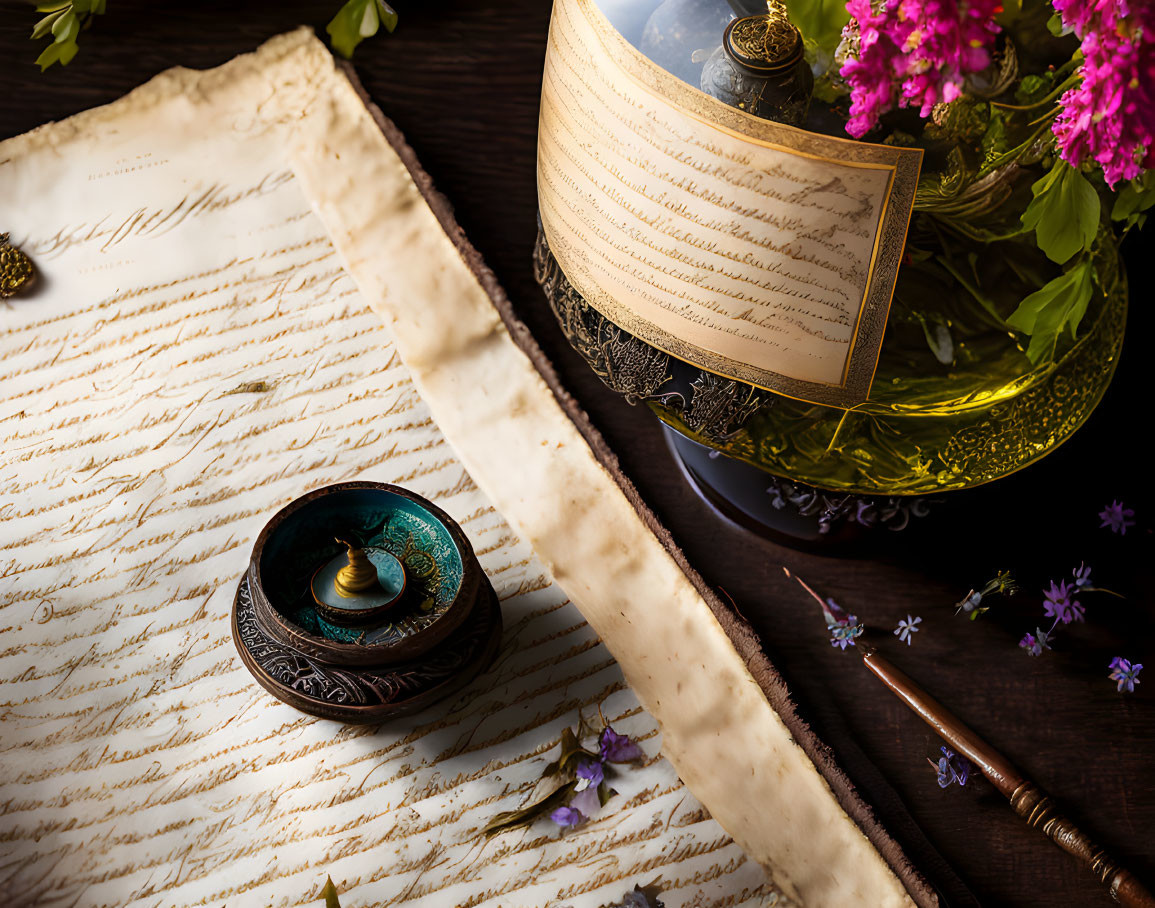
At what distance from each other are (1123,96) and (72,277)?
26.8 inches

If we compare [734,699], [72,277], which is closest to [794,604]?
[734,699]

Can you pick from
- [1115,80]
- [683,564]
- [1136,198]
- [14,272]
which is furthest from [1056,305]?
[14,272]

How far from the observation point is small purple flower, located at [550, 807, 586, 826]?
60 centimetres

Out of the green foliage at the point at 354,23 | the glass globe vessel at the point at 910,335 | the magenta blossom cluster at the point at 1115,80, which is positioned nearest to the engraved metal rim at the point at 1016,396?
the glass globe vessel at the point at 910,335

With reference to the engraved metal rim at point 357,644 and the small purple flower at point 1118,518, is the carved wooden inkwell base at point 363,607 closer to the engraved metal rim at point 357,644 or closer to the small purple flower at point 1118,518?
the engraved metal rim at point 357,644

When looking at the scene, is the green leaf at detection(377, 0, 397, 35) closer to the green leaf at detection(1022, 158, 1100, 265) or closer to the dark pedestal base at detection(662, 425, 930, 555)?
the dark pedestal base at detection(662, 425, 930, 555)

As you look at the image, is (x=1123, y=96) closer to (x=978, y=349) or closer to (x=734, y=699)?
(x=978, y=349)

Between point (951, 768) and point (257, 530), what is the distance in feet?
1.45

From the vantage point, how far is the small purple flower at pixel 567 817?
0.60 metres

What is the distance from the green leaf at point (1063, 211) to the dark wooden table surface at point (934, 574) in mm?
263

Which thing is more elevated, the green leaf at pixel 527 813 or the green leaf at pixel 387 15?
the green leaf at pixel 387 15

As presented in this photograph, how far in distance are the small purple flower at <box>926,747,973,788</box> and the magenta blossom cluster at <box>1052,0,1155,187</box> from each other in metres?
0.36

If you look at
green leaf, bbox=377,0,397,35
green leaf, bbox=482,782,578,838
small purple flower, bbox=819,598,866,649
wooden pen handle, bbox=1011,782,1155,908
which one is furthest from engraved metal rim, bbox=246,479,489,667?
green leaf, bbox=377,0,397,35

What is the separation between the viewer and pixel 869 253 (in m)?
0.46
